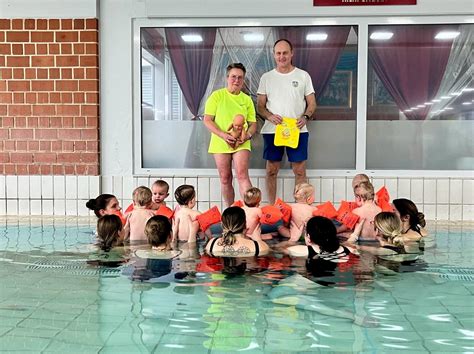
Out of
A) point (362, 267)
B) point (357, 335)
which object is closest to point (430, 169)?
point (362, 267)

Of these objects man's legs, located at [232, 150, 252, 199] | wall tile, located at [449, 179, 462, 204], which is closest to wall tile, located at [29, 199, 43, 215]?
man's legs, located at [232, 150, 252, 199]

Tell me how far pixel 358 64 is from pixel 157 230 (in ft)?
13.5

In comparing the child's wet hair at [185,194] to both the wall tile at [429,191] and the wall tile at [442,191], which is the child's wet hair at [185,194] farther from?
the wall tile at [442,191]

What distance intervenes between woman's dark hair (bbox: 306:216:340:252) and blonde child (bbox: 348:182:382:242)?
3.32 ft

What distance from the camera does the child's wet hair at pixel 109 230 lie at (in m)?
5.58

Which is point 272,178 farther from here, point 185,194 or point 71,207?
point 71,207

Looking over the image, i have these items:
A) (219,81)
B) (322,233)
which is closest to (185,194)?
(322,233)

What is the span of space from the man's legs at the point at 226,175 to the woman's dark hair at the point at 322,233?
253 centimetres

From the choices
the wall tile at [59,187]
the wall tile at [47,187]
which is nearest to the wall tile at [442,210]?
the wall tile at [59,187]

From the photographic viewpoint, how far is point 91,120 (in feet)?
26.9

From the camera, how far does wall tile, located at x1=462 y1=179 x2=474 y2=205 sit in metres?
7.94

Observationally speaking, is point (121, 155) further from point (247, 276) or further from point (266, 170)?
point (247, 276)

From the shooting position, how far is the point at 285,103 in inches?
303

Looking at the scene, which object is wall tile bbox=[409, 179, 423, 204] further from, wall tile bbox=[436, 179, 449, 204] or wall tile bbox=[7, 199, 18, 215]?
wall tile bbox=[7, 199, 18, 215]
